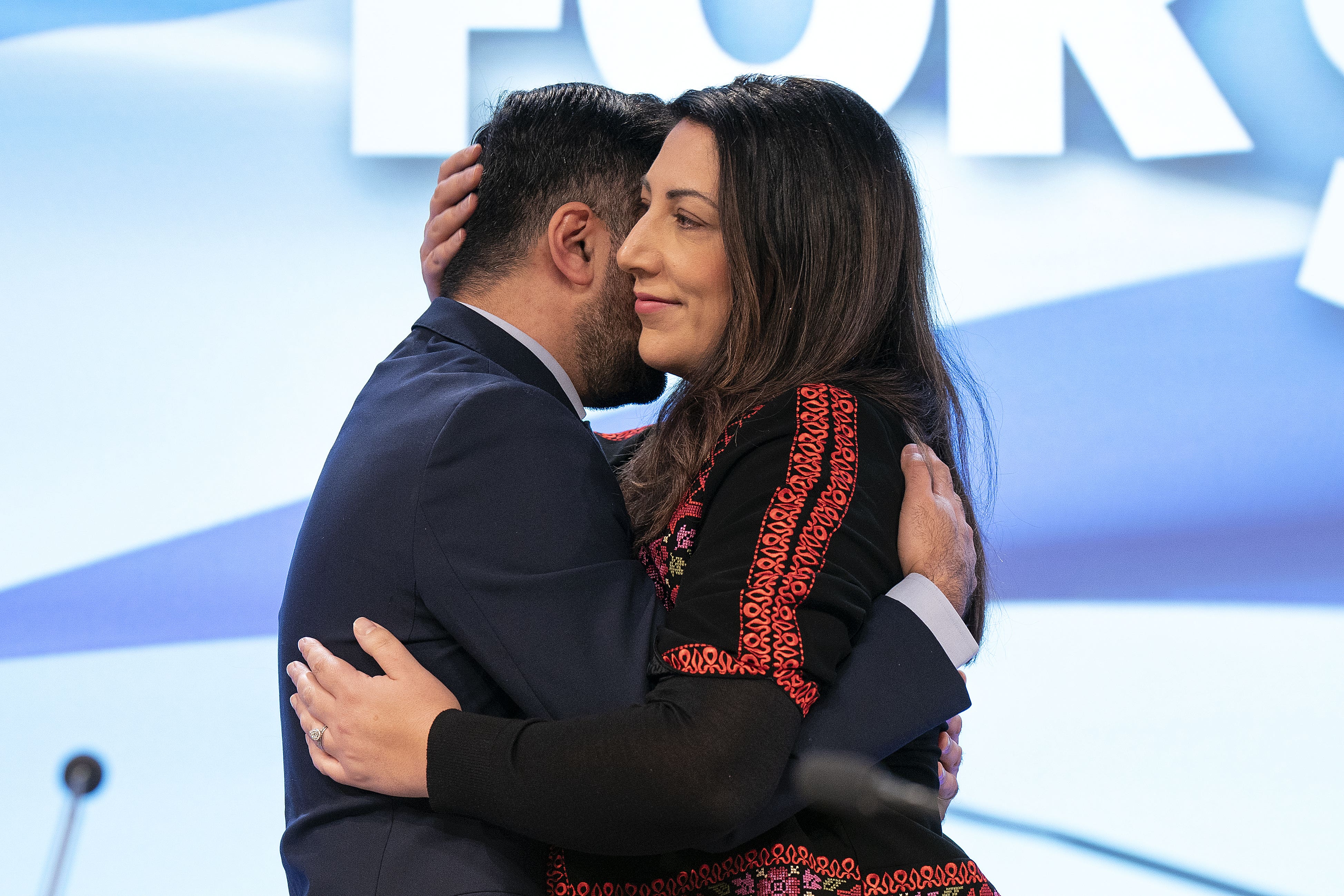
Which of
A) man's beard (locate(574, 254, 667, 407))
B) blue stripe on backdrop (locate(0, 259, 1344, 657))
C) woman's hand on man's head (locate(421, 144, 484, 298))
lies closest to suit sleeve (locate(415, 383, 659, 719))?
man's beard (locate(574, 254, 667, 407))

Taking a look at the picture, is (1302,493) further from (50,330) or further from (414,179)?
(50,330)

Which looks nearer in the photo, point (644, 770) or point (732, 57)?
point (644, 770)

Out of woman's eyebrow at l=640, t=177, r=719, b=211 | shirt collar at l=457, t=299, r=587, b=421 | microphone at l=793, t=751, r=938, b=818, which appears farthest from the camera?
shirt collar at l=457, t=299, r=587, b=421

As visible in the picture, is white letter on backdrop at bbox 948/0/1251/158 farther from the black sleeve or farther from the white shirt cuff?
the black sleeve

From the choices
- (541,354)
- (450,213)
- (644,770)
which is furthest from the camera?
(450,213)

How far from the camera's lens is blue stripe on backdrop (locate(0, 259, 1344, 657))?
288cm

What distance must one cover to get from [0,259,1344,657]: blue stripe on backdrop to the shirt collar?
5.10 ft

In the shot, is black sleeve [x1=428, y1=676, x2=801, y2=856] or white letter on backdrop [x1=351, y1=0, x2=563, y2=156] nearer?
black sleeve [x1=428, y1=676, x2=801, y2=856]

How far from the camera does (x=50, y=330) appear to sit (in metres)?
3.19

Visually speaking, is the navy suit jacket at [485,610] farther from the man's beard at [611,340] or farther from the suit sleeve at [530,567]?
the man's beard at [611,340]

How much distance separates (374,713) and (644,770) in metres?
0.30

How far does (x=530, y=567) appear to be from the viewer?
122 cm

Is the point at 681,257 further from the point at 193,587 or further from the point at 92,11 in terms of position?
the point at 92,11

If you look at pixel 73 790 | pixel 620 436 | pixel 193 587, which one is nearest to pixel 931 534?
pixel 620 436
